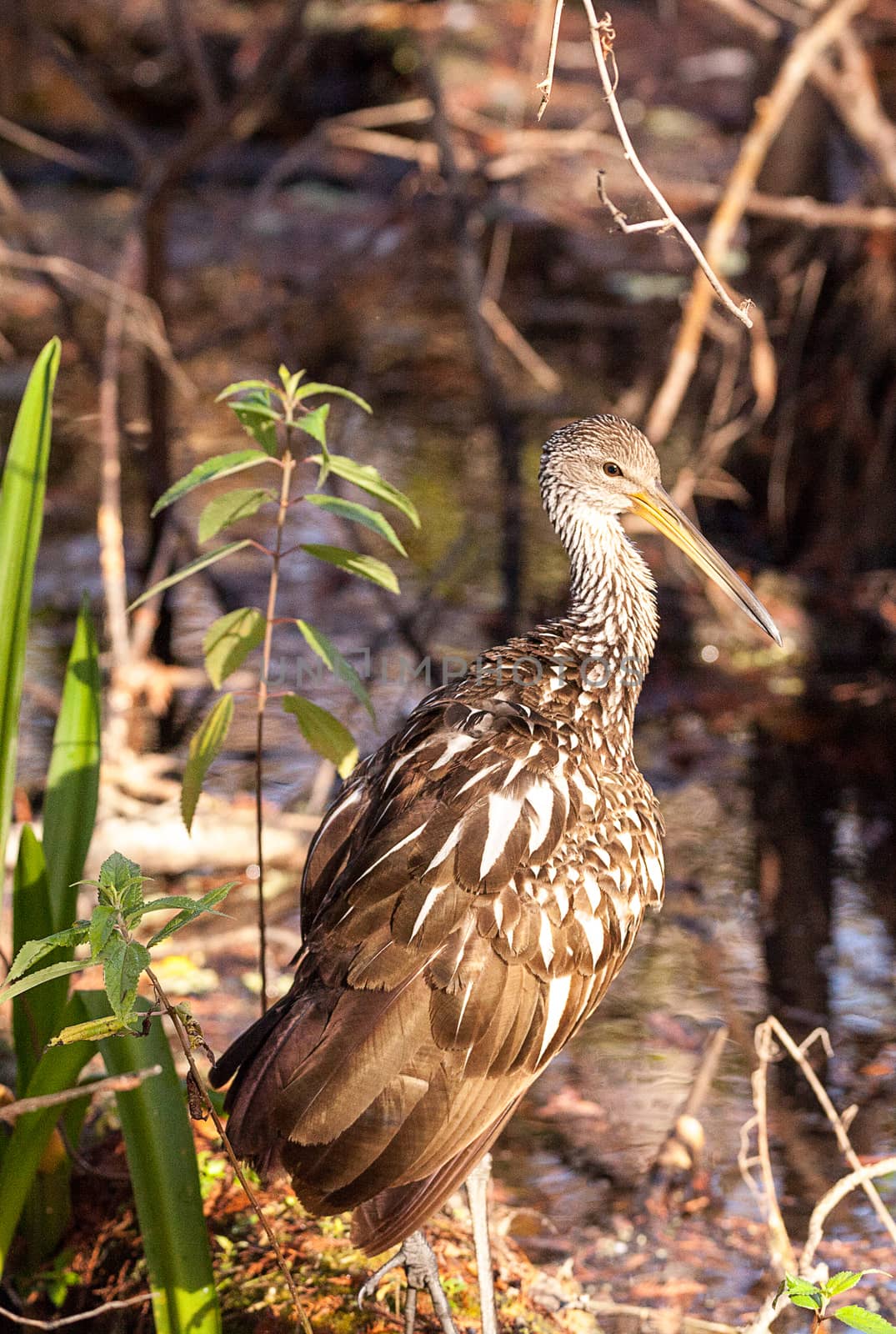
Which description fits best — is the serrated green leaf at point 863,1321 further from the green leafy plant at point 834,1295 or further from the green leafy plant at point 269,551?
the green leafy plant at point 269,551

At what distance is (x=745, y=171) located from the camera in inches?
218

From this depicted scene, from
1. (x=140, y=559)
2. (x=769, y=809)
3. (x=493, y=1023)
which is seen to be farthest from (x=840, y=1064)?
(x=140, y=559)

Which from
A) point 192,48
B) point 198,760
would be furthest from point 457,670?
point 198,760

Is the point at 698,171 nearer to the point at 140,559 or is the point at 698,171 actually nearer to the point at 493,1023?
the point at 140,559

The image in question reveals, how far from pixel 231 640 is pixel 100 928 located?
0.97m

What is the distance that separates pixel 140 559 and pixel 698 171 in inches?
382

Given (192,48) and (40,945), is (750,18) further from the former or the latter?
(40,945)

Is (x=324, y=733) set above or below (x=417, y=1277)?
above

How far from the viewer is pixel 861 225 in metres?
5.96

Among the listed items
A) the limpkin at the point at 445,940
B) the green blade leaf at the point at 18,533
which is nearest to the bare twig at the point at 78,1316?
the limpkin at the point at 445,940

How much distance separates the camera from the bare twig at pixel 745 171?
5355 millimetres

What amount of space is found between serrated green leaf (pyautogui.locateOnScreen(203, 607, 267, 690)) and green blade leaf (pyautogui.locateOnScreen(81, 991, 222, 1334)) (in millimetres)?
703

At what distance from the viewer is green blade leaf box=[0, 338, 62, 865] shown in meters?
3.01

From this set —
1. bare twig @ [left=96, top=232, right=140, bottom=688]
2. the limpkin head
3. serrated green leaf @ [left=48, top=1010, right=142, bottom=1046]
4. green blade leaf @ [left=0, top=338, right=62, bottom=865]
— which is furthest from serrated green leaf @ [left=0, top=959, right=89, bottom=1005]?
bare twig @ [left=96, top=232, right=140, bottom=688]
